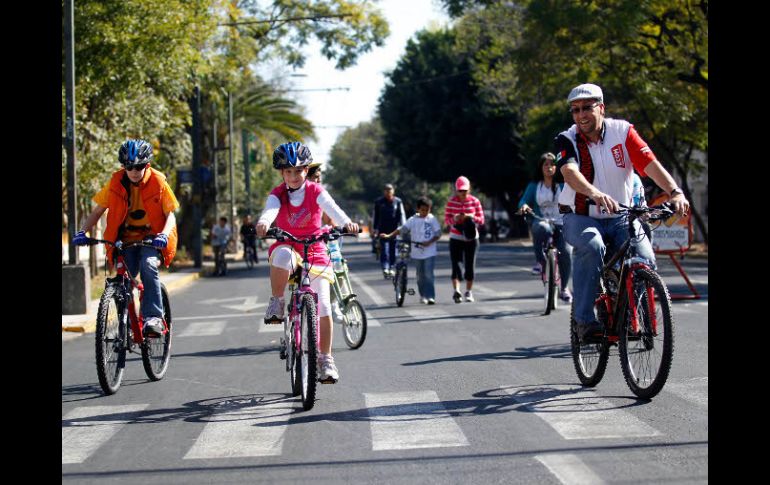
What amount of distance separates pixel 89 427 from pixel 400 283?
989 centimetres

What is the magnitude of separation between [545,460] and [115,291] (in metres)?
4.26

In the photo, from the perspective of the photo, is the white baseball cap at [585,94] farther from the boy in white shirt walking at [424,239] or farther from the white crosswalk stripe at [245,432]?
the boy in white shirt walking at [424,239]

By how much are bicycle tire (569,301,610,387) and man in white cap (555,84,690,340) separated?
0.57ft

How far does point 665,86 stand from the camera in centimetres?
3228

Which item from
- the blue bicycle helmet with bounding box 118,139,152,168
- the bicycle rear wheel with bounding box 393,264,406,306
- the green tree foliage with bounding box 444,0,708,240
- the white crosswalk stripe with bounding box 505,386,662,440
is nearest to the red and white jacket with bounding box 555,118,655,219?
the white crosswalk stripe with bounding box 505,386,662,440

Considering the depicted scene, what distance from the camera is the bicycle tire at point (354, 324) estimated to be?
11.5 m

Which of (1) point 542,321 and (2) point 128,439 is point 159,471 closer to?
(2) point 128,439

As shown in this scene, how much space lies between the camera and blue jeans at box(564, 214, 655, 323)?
795 centimetres

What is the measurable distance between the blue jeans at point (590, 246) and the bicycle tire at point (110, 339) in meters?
3.42

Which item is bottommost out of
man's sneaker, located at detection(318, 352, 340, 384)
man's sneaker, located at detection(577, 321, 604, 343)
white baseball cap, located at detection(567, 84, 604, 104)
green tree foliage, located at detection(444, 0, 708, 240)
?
man's sneaker, located at detection(318, 352, 340, 384)

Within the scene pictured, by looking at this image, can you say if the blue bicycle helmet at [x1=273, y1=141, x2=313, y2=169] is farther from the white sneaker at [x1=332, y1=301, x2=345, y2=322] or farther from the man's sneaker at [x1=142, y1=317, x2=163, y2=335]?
the white sneaker at [x1=332, y1=301, x2=345, y2=322]
